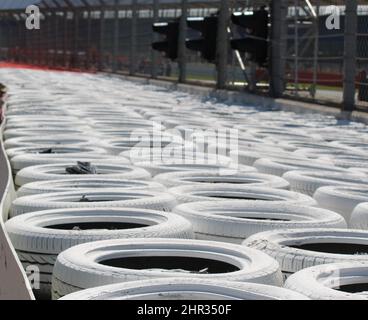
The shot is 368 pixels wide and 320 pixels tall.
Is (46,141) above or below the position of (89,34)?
below

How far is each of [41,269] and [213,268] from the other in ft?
3.41

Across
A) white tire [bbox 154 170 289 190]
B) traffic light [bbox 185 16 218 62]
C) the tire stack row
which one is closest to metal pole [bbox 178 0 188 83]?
traffic light [bbox 185 16 218 62]

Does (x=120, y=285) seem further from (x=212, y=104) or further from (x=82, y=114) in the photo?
(x=212, y=104)

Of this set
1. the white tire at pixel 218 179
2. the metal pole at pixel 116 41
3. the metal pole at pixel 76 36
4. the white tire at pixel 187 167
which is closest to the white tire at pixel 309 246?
the white tire at pixel 218 179

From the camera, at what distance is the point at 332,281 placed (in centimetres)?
407

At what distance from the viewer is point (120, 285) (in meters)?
3.72

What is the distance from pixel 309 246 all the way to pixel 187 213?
0.95 meters

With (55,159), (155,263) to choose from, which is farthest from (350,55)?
(155,263)

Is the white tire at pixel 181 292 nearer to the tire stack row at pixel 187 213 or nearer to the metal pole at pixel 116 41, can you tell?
the tire stack row at pixel 187 213

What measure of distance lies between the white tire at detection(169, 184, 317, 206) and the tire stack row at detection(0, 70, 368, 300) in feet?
0.04

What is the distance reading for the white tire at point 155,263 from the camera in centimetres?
406

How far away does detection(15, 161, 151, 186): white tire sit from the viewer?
23.6 ft

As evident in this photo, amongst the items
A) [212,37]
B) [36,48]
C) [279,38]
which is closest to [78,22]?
[36,48]

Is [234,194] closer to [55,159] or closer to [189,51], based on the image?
[55,159]
